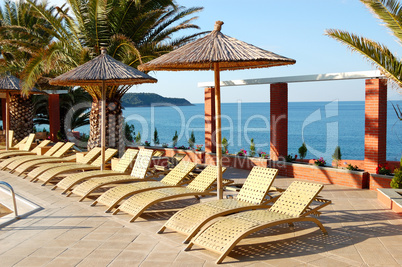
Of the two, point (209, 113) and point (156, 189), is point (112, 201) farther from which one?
point (209, 113)

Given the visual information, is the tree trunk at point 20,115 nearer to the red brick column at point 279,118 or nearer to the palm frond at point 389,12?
the red brick column at point 279,118

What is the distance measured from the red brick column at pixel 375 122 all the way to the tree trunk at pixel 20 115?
15864mm

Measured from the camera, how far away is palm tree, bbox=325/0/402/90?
8203 mm

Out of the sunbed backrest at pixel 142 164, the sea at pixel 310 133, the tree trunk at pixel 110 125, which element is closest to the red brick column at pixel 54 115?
the tree trunk at pixel 110 125

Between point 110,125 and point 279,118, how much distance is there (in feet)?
18.6

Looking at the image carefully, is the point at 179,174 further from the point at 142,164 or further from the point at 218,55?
the point at 218,55

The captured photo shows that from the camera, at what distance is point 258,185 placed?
686 cm

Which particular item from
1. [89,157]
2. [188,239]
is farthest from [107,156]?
[188,239]

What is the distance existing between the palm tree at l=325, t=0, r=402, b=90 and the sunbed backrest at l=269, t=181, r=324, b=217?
12.2ft

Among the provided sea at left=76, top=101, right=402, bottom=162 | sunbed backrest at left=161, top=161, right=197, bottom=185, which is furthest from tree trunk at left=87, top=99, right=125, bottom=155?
sea at left=76, top=101, right=402, bottom=162

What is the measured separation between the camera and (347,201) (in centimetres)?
848

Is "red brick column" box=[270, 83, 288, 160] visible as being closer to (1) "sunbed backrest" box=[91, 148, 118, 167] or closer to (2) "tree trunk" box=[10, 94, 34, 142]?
(1) "sunbed backrest" box=[91, 148, 118, 167]

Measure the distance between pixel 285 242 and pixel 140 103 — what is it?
104 meters

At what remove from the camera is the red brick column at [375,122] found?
978 cm
